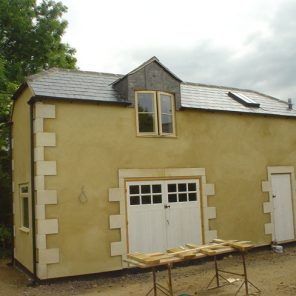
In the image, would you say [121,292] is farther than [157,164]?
No

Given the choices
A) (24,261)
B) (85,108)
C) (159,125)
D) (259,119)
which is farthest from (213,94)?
(24,261)

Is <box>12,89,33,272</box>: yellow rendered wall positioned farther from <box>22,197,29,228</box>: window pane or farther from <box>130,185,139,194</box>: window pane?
<box>130,185,139,194</box>: window pane

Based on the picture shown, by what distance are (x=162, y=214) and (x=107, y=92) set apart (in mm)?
3750

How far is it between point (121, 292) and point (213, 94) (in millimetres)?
7654

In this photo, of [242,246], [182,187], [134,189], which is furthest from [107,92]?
[242,246]

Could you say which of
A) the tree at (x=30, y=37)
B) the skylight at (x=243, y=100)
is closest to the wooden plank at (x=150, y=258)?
the skylight at (x=243, y=100)

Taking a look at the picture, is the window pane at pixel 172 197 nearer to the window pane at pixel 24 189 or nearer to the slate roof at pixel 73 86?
the slate roof at pixel 73 86

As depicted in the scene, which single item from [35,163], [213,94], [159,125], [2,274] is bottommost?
[2,274]

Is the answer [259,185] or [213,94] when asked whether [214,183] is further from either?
[213,94]

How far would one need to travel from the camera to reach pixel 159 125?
11102 millimetres

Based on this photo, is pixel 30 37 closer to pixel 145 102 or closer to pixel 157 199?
pixel 145 102

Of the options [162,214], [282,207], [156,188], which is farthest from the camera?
[282,207]

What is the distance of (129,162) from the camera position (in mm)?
10617

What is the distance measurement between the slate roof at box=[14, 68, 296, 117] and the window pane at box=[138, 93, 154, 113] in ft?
1.80
